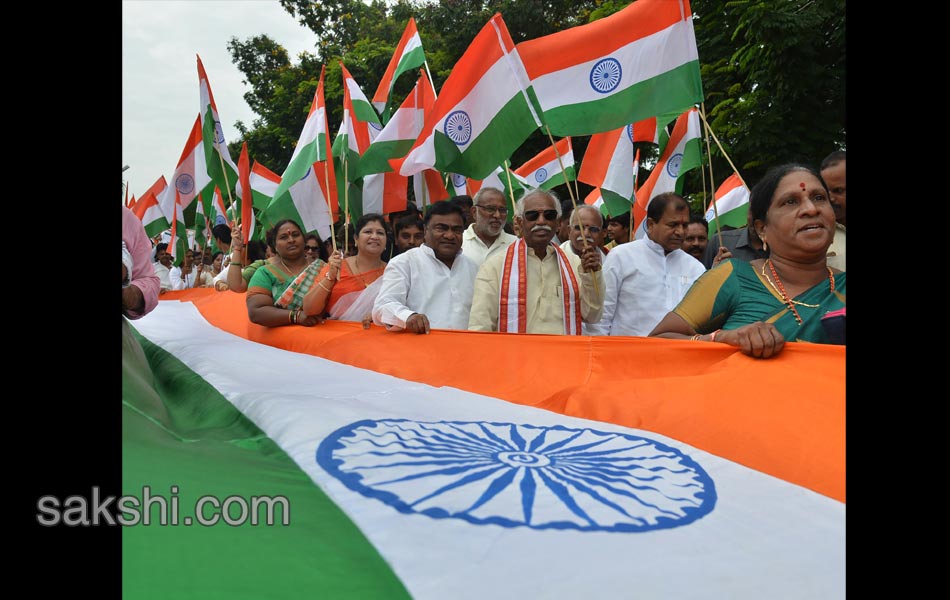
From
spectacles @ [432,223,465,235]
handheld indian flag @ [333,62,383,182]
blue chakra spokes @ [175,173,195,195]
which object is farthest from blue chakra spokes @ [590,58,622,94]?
blue chakra spokes @ [175,173,195,195]

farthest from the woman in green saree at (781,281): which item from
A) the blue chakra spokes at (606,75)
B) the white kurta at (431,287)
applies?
the white kurta at (431,287)

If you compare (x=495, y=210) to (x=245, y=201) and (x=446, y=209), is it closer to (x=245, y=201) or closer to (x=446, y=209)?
(x=446, y=209)

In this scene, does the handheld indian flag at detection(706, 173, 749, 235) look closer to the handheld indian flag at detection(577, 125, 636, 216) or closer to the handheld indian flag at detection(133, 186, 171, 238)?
the handheld indian flag at detection(577, 125, 636, 216)

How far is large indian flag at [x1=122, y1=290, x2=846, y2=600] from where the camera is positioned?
1077mm

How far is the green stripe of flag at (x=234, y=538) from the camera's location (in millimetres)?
985

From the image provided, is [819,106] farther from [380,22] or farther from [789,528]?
[380,22]

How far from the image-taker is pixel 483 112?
379cm

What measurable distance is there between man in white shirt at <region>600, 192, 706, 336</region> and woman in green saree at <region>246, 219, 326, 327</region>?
1.75m

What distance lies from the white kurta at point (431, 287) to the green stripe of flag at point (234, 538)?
2.12m

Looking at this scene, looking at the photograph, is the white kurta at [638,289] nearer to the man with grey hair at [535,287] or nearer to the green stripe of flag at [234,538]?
the man with grey hair at [535,287]

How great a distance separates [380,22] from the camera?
21.9m

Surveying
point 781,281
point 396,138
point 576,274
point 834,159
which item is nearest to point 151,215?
point 396,138

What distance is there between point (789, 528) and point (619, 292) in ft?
8.63

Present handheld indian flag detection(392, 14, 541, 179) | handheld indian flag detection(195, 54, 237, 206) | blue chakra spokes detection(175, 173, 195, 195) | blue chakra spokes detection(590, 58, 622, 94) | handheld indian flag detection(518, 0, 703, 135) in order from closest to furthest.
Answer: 1. handheld indian flag detection(518, 0, 703, 135)
2. blue chakra spokes detection(590, 58, 622, 94)
3. handheld indian flag detection(392, 14, 541, 179)
4. handheld indian flag detection(195, 54, 237, 206)
5. blue chakra spokes detection(175, 173, 195, 195)
